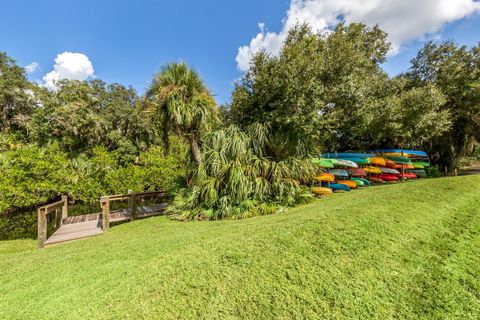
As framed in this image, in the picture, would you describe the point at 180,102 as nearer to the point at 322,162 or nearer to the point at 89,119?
the point at 322,162

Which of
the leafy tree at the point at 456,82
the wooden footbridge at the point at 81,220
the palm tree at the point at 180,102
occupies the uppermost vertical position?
the leafy tree at the point at 456,82

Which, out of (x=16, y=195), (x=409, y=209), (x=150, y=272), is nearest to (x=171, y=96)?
(x=150, y=272)

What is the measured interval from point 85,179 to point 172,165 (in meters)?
3.77

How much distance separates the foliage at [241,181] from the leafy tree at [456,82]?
11.6m

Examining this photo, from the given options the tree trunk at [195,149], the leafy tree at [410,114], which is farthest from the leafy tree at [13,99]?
the leafy tree at [410,114]

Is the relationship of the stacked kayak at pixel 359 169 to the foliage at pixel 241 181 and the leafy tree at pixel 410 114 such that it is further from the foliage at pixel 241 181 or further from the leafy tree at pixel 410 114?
the foliage at pixel 241 181

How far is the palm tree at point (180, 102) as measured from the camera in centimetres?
630

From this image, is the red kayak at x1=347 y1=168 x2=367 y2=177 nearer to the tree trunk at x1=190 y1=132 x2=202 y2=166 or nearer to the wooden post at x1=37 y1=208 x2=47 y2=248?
the tree trunk at x1=190 y1=132 x2=202 y2=166

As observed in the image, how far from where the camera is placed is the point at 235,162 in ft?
21.3

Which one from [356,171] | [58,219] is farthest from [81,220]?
[356,171]

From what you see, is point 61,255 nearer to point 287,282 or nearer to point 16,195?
point 287,282

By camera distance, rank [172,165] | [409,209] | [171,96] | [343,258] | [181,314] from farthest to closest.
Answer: [172,165] → [171,96] → [409,209] → [343,258] → [181,314]

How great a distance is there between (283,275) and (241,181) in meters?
3.94

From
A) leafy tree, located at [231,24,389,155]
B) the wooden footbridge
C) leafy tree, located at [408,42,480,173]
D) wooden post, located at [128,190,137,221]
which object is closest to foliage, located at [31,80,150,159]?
wooden post, located at [128,190,137,221]
